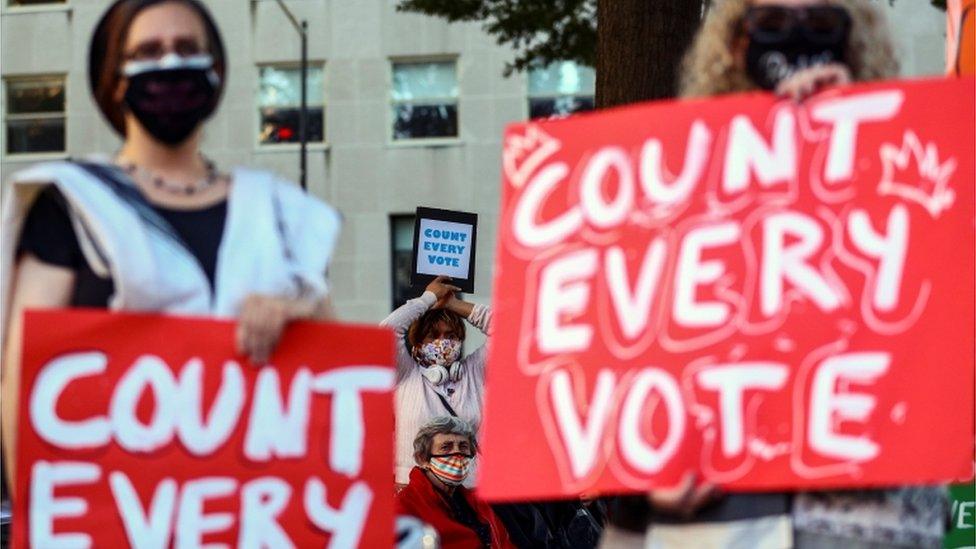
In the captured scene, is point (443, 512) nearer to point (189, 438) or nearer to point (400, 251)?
point (189, 438)

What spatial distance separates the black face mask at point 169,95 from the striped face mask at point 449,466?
14.1ft

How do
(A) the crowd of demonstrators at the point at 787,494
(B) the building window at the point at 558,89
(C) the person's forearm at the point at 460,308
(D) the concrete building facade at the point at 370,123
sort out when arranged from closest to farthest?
(A) the crowd of demonstrators at the point at 787,494 < (C) the person's forearm at the point at 460,308 < (B) the building window at the point at 558,89 < (D) the concrete building facade at the point at 370,123

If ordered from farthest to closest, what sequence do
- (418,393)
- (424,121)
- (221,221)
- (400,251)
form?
(424,121) < (400,251) < (418,393) < (221,221)

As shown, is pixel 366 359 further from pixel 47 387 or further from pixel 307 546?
pixel 47 387

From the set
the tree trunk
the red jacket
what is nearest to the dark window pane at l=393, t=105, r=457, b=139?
the tree trunk

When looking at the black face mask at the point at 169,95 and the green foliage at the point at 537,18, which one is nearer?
the black face mask at the point at 169,95

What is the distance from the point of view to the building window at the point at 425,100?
86.4 feet

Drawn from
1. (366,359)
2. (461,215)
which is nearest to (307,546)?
(366,359)

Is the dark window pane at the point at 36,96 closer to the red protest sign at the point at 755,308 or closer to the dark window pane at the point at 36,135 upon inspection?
the dark window pane at the point at 36,135

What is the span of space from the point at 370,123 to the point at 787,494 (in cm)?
2319

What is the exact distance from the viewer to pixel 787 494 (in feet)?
11.0

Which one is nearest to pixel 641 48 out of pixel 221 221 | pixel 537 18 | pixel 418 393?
pixel 418 393

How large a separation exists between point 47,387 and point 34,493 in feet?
0.63

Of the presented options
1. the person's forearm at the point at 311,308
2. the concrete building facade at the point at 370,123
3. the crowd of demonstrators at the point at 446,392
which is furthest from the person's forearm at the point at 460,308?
the concrete building facade at the point at 370,123
